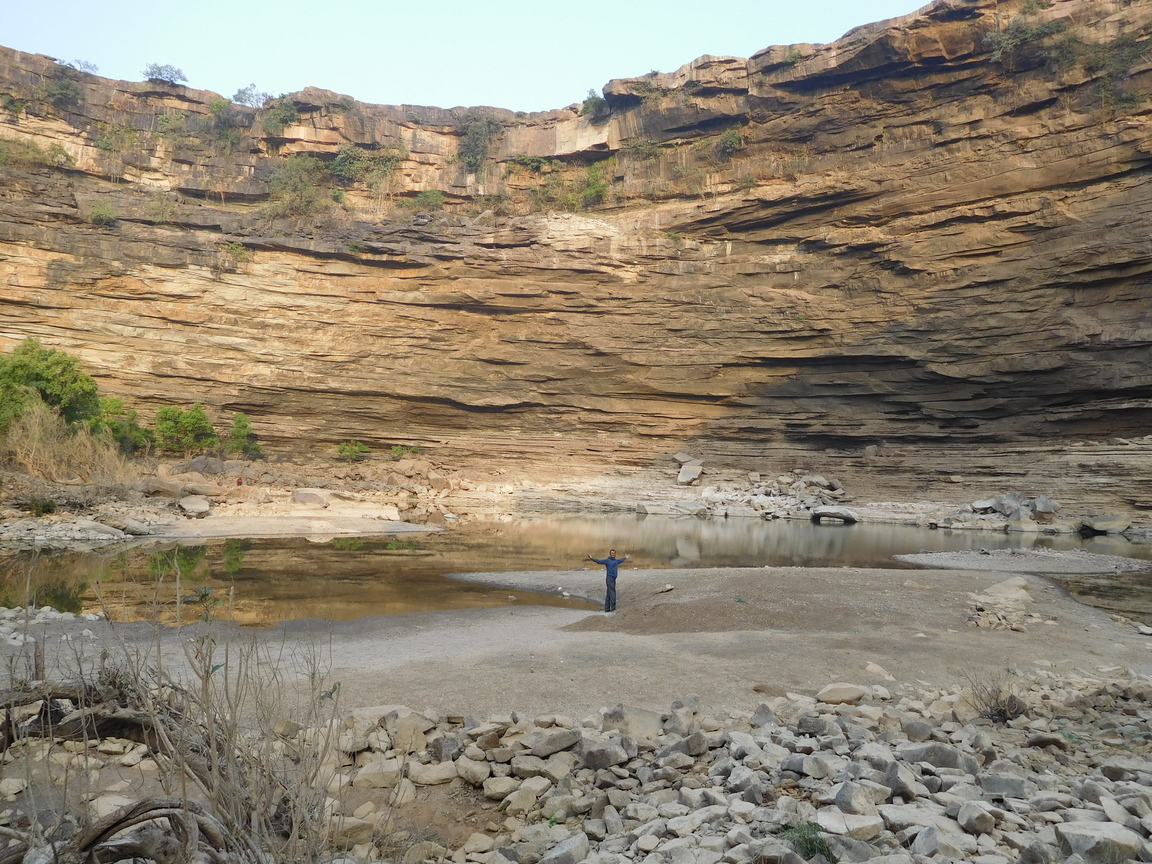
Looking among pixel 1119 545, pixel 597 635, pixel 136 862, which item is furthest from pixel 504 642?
pixel 1119 545

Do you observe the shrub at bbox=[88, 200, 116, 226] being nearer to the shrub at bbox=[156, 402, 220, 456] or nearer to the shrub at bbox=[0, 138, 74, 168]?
the shrub at bbox=[0, 138, 74, 168]

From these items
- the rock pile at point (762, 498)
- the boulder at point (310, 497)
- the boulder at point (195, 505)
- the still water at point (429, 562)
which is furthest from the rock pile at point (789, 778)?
the rock pile at point (762, 498)

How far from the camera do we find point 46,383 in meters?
27.8

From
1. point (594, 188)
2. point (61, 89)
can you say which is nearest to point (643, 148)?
point (594, 188)

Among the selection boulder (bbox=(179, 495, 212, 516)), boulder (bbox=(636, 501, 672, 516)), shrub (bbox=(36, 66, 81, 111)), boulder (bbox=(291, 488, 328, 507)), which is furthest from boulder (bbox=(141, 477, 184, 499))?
shrub (bbox=(36, 66, 81, 111))

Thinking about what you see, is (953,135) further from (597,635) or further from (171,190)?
(171,190)

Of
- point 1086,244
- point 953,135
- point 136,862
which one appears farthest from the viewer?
point 953,135

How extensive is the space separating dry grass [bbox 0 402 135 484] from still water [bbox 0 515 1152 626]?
27.7 feet

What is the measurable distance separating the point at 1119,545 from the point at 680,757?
25.2 m

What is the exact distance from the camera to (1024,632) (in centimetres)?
1016

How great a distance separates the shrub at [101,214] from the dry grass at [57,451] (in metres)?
13.9

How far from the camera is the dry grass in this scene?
24.0m

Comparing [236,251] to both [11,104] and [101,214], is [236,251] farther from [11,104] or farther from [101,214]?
[11,104]

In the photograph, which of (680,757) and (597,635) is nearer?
(680,757)
